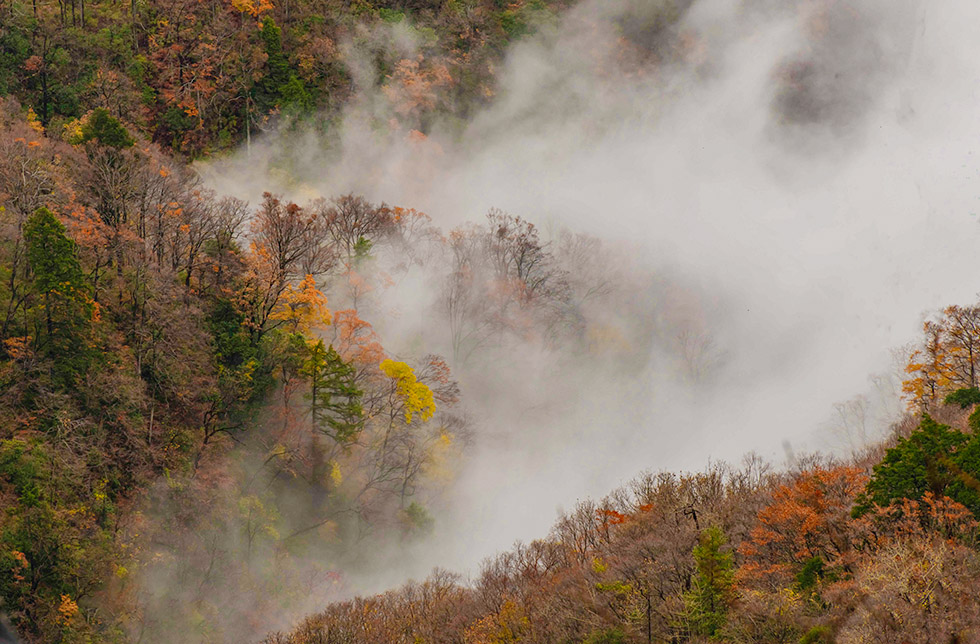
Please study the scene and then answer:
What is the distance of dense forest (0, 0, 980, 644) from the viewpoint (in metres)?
50.2

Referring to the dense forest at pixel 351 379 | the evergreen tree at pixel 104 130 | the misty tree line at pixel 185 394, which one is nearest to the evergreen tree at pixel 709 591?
the dense forest at pixel 351 379

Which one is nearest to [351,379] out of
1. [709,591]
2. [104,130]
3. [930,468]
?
[104,130]

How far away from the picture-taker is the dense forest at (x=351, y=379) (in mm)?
50156

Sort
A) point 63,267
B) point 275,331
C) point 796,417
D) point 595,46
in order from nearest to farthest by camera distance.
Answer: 1. point 63,267
2. point 275,331
3. point 796,417
4. point 595,46

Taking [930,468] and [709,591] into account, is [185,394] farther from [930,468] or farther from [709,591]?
[930,468]

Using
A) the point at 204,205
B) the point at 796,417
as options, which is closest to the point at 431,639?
the point at 204,205

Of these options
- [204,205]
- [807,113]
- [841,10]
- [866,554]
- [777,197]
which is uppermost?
[841,10]

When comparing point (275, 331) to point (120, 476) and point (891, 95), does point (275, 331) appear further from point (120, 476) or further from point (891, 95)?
point (891, 95)

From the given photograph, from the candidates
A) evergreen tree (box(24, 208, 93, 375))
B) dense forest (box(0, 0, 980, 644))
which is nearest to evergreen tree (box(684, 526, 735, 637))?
dense forest (box(0, 0, 980, 644))

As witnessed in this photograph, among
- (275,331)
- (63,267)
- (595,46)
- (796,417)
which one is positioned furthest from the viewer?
(595,46)

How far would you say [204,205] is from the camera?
77.8m

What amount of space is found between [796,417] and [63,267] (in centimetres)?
6307

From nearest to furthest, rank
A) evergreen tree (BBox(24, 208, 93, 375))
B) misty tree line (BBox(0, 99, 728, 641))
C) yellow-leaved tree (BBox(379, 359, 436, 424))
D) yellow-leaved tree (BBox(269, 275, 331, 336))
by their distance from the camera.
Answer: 1. misty tree line (BBox(0, 99, 728, 641))
2. evergreen tree (BBox(24, 208, 93, 375))
3. yellow-leaved tree (BBox(269, 275, 331, 336))
4. yellow-leaved tree (BBox(379, 359, 436, 424))

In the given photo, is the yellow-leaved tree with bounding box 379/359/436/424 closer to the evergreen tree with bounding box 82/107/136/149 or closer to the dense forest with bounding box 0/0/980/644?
the dense forest with bounding box 0/0/980/644
